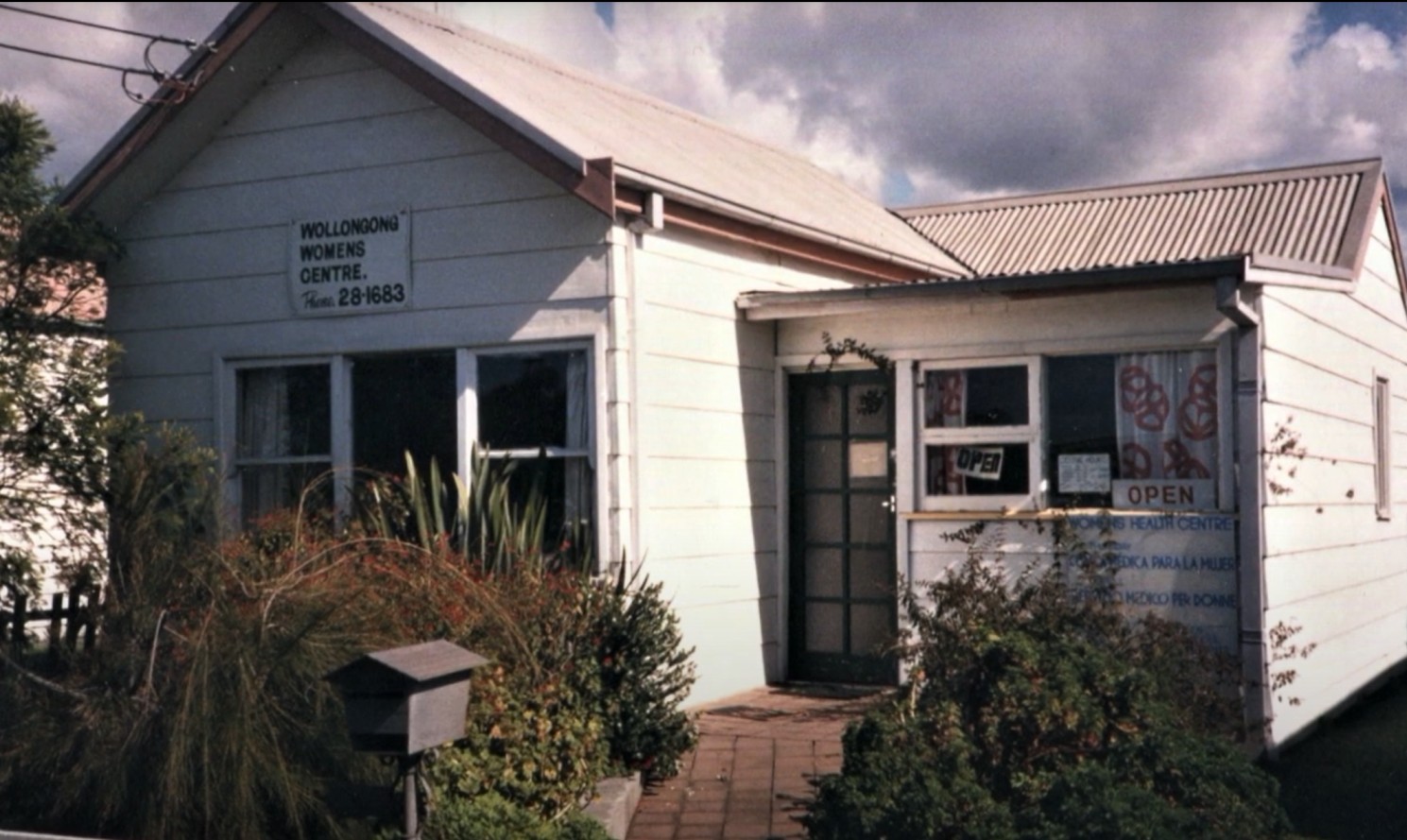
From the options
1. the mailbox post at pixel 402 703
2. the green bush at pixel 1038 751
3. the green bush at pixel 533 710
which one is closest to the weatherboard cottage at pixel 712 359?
the green bush at pixel 533 710

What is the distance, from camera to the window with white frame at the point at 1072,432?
9375 millimetres

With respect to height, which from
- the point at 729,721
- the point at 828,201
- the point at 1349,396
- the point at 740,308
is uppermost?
the point at 828,201

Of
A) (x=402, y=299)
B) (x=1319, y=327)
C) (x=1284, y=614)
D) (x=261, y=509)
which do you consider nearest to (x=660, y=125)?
(x=402, y=299)

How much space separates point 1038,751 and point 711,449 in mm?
4540

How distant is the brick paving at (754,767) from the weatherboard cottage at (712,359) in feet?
1.47

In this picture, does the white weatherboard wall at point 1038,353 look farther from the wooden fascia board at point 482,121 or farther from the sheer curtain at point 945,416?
the wooden fascia board at point 482,121

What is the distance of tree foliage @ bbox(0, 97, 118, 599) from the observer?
8.41 m

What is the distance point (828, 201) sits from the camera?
13.2 m

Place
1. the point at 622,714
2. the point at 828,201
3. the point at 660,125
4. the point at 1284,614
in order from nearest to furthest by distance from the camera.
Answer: the point at 622,714 < the point at 1284,614 < the point at 660,125 < the point at 828,201

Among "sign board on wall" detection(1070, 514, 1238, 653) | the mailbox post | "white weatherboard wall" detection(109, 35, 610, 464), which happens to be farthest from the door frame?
the mailbox post

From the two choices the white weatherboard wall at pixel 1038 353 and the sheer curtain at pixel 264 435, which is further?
the sheer curtain at pixel 264 435

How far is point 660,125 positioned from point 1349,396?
210 inches

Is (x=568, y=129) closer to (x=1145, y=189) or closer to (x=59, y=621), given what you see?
(x=59, y=621)

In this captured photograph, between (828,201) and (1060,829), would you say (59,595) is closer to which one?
(1060,829)
